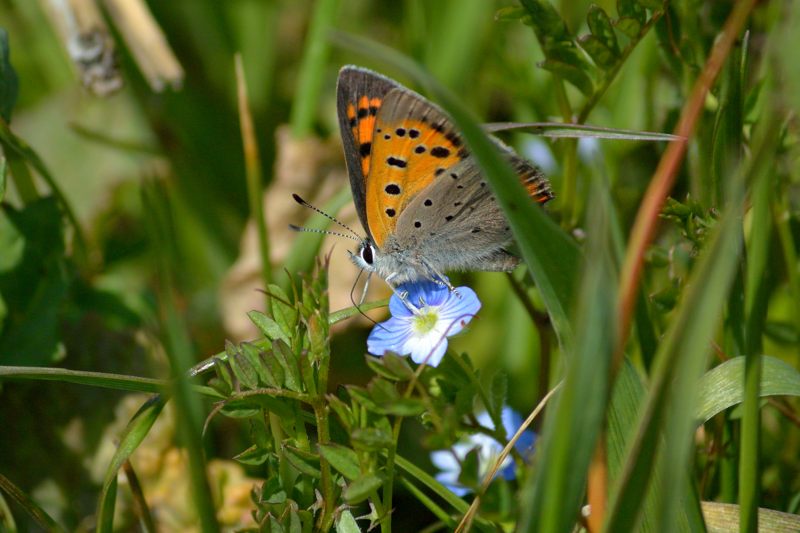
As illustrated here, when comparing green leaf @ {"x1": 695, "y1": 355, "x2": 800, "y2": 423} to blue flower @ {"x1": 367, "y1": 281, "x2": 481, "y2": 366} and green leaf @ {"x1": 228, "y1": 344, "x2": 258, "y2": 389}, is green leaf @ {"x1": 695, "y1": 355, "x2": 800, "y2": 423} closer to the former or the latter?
blue flower @ {"x1": 367, "y1": 281, "x2": 481, "y2": 366}

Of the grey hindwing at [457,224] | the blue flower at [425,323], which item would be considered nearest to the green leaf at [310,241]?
the grey hindwing at [457,224]

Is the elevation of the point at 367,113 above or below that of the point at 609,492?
above

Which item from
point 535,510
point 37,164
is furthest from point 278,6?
point 535,510

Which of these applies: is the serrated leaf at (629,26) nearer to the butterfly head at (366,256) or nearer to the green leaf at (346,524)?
the butterfly head at (366,256)

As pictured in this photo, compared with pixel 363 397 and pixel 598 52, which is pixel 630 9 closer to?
pixel 598 52

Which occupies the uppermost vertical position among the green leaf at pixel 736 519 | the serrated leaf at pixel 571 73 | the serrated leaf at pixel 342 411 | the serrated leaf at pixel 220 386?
the serrated leaf at pixel 571 73

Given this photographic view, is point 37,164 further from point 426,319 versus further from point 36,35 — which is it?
point 36,35

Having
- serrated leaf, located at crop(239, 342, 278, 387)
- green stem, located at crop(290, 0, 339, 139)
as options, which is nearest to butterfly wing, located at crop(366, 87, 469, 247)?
serrated leaf, located at crop(239, 342, 278, 387)
